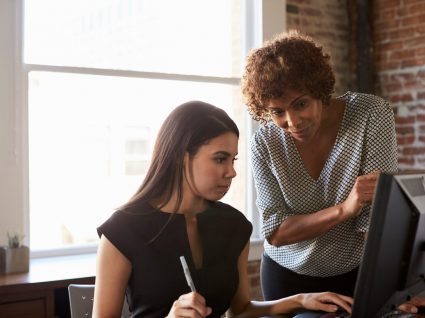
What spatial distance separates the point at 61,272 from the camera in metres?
2.93

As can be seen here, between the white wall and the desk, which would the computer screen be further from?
the white wall

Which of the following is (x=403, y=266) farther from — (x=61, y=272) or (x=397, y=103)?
(x=397, y=103)

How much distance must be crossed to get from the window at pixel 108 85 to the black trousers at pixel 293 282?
1609 millimetres

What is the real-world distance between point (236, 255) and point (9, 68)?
1.85m

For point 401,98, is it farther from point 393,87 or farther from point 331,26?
point 331,26

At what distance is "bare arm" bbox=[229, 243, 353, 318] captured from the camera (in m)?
1.62

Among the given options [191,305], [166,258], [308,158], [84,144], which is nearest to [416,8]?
[84,144]

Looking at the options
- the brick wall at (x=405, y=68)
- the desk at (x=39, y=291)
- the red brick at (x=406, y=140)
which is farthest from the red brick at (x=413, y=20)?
the desk at (x=39, y=291)

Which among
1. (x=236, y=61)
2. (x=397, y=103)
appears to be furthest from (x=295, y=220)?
(x=397, y=103)

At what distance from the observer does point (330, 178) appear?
2043 millimetres

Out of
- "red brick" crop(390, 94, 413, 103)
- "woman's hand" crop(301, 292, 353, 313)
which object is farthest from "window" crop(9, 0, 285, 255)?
"woman's hand" crop(301, 292, 353, 313)

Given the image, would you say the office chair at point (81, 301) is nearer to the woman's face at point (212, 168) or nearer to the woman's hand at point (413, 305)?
the woman's face at point (212, 168)

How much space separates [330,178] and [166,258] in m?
0.62

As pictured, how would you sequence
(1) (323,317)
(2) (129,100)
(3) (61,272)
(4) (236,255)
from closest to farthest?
(1) (323,317)
(4) (236,255)
(3) (61,272)
(2) (129,100)
